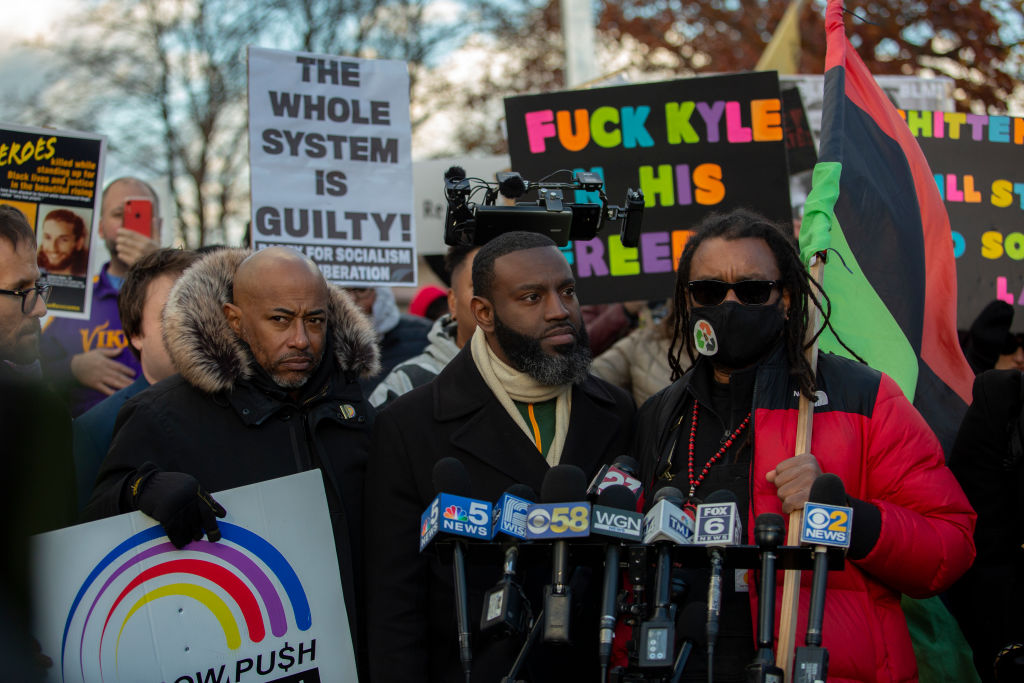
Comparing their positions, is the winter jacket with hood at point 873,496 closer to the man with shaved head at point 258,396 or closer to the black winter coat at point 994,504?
the black winter coat at point 994,504

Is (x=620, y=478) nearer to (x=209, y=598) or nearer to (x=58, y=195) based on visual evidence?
(x=209, y=598)

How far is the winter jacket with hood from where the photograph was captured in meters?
3.05

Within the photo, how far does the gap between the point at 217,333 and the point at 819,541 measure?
7.71ft

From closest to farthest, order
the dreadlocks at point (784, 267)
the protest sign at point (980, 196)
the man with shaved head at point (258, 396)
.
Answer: the dreadlocks at point (784, 267), the man with shaved head at point (258, 396), the protest sign at point (980, 196)

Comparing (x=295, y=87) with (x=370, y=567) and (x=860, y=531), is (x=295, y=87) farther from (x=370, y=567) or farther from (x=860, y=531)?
(x=860, y=531)

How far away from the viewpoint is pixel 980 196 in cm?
543

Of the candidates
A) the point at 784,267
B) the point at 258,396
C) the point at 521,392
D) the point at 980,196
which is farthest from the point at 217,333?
the point at 980,196

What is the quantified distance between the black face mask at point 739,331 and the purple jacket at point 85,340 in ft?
11.5

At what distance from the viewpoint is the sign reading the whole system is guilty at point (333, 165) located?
5848 millimetres

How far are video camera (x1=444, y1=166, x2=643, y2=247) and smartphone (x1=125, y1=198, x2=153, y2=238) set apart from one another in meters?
2.96

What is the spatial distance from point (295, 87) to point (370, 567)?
3.15m

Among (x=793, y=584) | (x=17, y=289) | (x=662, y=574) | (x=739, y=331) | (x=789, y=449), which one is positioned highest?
(x=17, y=289)

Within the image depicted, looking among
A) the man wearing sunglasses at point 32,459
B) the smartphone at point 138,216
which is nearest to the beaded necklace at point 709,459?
the man wearing sunglasses at point 32,459

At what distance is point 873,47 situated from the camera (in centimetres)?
1739
